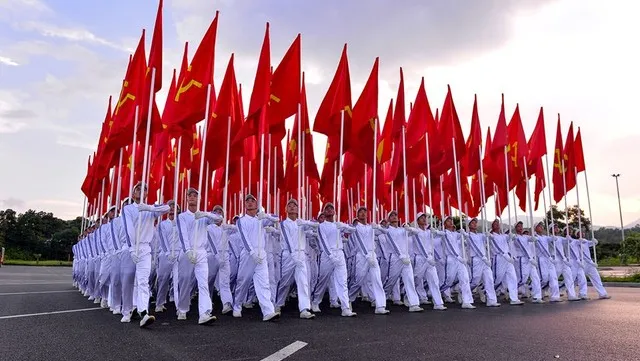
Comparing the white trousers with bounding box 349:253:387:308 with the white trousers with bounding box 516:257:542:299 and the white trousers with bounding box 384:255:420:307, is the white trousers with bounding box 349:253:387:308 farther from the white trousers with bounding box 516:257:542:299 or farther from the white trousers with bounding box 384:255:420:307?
the white trousers with bounding box 516:257:542:299

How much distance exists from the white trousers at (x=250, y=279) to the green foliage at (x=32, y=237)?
48595 mm

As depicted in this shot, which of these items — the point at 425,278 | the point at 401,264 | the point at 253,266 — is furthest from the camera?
the point at 425,278

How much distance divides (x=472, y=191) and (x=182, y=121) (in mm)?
12087

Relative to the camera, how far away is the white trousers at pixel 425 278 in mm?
9923

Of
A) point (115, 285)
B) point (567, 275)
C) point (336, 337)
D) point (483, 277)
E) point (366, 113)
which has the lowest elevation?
point (336, 337)

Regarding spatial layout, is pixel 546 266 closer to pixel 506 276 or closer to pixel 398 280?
pixel 506 276

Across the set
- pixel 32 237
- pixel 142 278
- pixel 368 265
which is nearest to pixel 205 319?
pixel 142 278

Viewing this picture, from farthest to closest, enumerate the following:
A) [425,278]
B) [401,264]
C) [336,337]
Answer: [425,278]
[401,264]
[336,337]

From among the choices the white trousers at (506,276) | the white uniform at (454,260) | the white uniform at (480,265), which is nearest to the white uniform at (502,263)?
the white trousers at (506,276)

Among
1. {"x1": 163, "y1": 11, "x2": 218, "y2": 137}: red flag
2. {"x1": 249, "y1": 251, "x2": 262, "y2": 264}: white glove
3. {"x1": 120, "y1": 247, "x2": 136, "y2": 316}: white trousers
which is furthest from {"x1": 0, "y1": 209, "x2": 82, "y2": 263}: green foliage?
{"x1": 249, "y1": 251, "x2": 262, "y2": 264}: white glove

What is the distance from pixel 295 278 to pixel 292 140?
6290 mm

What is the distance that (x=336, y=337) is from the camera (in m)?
6.10

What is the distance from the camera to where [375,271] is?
893 centimetres

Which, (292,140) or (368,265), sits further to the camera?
(292,140)
